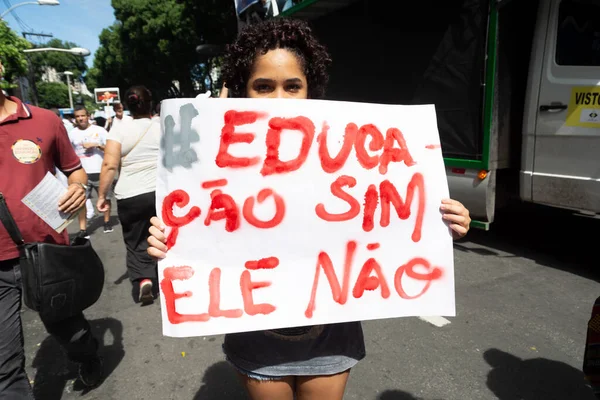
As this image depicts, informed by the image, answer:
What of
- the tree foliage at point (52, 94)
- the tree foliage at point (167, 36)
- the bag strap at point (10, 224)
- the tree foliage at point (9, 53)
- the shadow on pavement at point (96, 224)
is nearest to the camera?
the bag strap at point (10, 224)

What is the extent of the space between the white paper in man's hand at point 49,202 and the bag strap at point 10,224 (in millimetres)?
75

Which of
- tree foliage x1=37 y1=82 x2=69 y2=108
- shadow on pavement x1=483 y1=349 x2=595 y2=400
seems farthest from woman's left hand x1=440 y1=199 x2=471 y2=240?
tree foliage x1=37 y1=82 x2=69 y2=108

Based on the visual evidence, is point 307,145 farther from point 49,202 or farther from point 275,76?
point 49,202

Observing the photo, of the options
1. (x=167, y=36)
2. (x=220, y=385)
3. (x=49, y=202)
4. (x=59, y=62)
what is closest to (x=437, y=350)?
(x=220, y=385)

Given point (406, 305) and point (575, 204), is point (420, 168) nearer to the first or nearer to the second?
point (406, 305)

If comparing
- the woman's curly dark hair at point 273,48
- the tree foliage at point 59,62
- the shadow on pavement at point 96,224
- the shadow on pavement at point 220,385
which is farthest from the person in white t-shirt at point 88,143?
the tree foliage at point 59,62

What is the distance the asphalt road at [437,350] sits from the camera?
7.47ft

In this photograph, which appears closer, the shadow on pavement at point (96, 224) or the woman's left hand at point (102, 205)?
the woman's left hand at point (102, 205)

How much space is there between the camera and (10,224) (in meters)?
1.73

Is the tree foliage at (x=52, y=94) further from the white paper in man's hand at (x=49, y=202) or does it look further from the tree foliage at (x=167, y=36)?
the white paper in man's hand at (x=49, y=202)

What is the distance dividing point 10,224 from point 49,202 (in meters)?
0.18

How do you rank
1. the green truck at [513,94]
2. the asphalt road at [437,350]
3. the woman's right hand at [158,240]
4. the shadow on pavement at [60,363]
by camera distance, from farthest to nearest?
the green truck at [513,94], the shadow on pavement at [60,363], the asphalt road at [437,350], the woman's right hand at [158,240]

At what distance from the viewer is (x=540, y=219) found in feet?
18.0

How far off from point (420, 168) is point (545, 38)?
3298 millimetres
